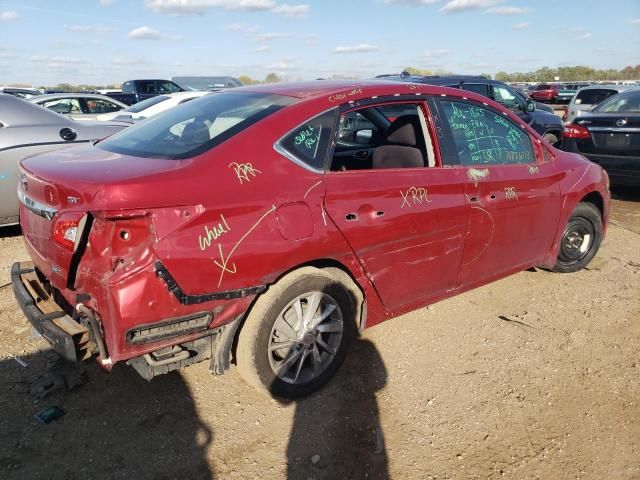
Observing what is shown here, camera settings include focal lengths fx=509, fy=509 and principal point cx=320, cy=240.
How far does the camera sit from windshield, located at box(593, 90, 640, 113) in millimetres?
7579

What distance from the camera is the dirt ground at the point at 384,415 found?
8.05ft

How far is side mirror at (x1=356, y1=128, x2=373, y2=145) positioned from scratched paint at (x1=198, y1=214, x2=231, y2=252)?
2.33 meters

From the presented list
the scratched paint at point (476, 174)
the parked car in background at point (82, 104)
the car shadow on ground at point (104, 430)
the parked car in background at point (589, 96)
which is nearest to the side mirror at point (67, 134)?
the car shadow on ground at point (104, 430)

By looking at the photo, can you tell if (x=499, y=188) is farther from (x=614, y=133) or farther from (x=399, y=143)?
(x=614, y=133)

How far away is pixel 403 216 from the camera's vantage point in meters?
3.00

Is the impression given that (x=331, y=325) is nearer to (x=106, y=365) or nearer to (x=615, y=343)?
(x=106, y=365)

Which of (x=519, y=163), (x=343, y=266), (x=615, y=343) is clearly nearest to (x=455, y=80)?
(x=519, y=163)

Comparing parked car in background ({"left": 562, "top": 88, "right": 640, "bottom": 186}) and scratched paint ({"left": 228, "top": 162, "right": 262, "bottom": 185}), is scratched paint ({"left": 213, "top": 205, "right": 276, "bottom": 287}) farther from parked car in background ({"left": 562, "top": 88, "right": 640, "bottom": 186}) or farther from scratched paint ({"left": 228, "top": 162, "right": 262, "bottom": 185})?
parked car in background ({"left": 562, "top": 88, "right": 640, "bottom": 186})

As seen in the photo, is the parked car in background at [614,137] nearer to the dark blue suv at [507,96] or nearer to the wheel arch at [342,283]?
the dark blue suv at [507,96]

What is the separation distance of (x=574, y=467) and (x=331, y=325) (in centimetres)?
140

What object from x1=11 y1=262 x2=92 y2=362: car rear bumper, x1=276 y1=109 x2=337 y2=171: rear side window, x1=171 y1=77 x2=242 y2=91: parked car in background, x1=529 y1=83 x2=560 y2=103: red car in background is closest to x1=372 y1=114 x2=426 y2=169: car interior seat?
x1=276 y1=109 x2=337 y2=171: rear side window

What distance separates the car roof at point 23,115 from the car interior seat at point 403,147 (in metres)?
3.89

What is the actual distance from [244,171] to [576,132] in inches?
268

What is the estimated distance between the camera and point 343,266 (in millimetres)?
2898
